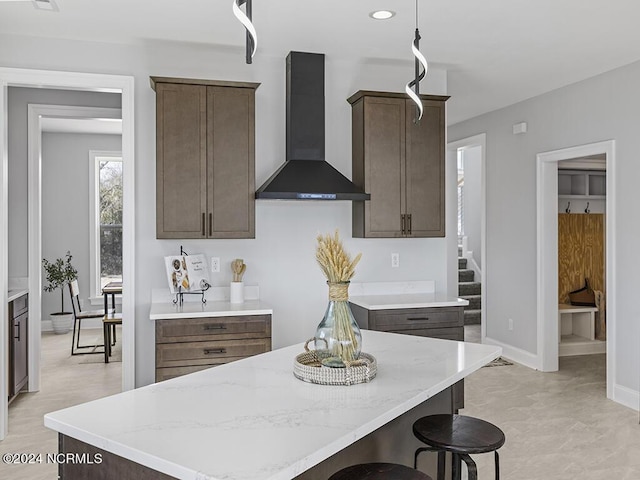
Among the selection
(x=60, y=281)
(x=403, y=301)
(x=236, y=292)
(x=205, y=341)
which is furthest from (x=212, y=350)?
(x=60, y=281)

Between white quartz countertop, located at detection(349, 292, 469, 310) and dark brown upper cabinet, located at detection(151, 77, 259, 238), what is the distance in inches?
37.6

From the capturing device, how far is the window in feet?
26.7

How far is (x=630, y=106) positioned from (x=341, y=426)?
13.5ft

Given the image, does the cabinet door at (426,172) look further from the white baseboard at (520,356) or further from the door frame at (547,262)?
the white baseboard at (520,356)

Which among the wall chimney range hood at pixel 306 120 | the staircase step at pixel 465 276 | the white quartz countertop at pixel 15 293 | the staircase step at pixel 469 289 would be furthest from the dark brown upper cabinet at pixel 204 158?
the staircase step at pixel 465 276

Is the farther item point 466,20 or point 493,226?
point 493,226

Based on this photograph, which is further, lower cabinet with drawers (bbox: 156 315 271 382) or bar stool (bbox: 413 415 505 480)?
lower cabinet with drawers (bbox: 156 315 271 382)

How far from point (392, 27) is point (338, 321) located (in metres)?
2.43

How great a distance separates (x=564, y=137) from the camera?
5230 mm

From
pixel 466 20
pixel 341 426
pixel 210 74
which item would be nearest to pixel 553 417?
pixel 466 20

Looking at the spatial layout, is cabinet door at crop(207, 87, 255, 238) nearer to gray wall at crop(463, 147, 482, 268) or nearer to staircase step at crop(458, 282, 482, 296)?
staircase step at crop(458, 282, 482, 296)

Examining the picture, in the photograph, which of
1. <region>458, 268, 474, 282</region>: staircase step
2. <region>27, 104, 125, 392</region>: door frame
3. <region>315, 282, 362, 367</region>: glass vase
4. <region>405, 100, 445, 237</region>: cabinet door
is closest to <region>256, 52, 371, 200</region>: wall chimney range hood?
<region>405, 100, 445, 237</region>: cabinet door

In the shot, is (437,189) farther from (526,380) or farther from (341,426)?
(341,426)

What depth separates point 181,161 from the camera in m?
3.81
